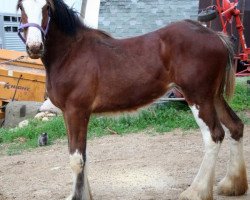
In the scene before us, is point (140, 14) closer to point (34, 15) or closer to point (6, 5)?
point (34, 15)

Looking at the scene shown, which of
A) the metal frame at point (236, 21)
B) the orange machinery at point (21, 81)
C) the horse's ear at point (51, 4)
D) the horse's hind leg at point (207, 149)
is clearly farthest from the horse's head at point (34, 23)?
the orange machinery at point (21, 81)

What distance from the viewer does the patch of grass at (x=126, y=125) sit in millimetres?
8234

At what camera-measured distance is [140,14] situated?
36.1 ft

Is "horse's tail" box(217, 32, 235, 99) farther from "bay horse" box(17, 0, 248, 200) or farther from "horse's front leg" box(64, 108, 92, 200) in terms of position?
"horse's front leg" box(64, 108, 92, 200)

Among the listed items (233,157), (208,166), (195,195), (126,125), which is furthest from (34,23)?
(126,125)

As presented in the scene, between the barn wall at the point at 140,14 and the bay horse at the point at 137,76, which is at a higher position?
the bay horse at the point at 137,76

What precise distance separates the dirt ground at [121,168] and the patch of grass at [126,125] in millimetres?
315

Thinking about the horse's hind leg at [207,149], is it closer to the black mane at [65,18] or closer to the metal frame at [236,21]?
the black mane at [65,18]

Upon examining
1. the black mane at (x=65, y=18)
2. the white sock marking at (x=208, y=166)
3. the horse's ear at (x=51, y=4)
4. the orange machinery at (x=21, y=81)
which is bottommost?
the orange machinery at (x=21, y=81)

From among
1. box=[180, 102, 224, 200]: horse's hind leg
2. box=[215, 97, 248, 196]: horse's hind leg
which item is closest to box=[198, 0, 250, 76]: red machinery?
box=[215, 97, 248, 196]: horse's hind leg

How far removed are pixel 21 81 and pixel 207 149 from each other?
26.7 ft

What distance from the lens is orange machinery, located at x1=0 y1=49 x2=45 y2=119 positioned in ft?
39.0

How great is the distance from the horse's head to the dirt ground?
1.77 meters

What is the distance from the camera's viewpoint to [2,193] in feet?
18.5
